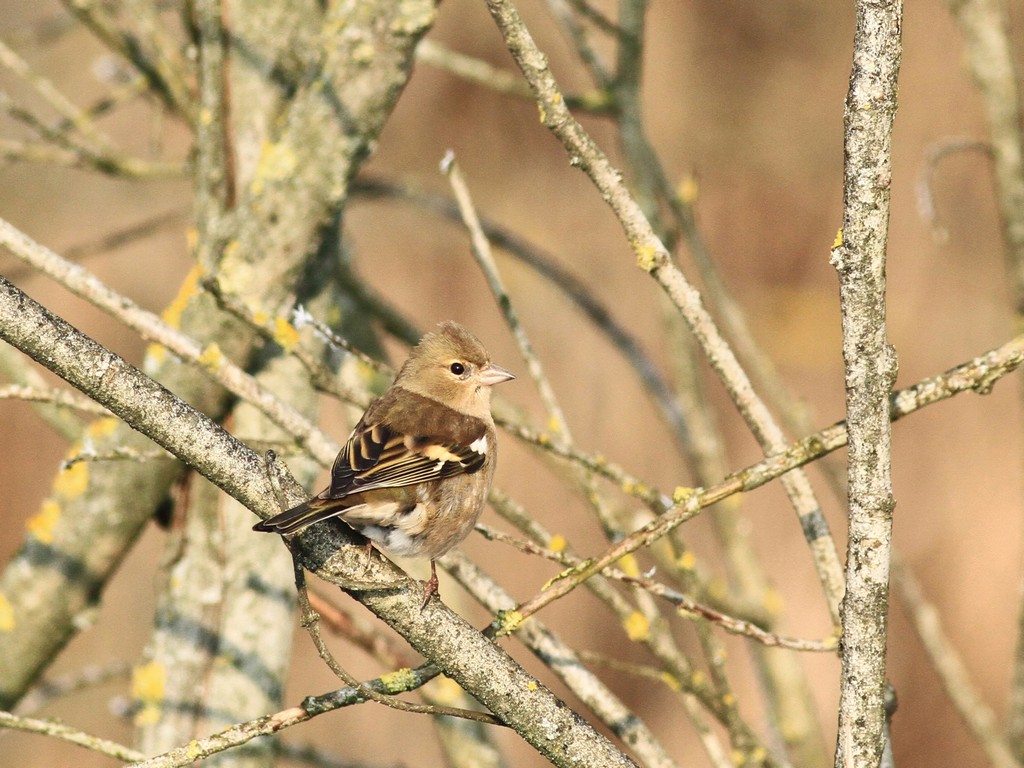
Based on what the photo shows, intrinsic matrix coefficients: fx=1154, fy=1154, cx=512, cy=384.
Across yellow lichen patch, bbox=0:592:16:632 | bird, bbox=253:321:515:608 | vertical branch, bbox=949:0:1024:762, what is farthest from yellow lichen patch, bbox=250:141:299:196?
vertical branch, bbox=949:0:1024:762

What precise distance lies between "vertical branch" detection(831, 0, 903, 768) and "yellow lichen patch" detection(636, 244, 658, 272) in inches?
23.7

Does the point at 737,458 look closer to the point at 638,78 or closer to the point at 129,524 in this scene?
the point at 638,78

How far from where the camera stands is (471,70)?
15.7 ft

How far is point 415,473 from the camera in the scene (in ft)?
10.1

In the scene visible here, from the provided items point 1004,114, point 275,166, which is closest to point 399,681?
point 275,166

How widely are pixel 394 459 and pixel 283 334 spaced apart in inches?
18.4

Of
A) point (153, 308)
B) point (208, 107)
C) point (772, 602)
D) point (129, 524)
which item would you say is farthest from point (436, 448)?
point (153, 308)

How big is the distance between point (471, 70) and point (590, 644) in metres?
3.60

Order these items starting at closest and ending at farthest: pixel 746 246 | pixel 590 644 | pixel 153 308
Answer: pixel 590 644, pixel 153 308, pixel 746 246

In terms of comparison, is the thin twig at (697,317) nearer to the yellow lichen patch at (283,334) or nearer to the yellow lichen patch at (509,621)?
the yellow lichen patch at (509,621)

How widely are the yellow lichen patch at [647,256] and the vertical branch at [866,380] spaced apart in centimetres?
60

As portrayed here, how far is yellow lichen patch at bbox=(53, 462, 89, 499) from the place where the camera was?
353 cm

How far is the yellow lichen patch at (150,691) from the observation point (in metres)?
3.44

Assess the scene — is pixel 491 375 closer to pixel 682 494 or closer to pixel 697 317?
pixel 697 317
